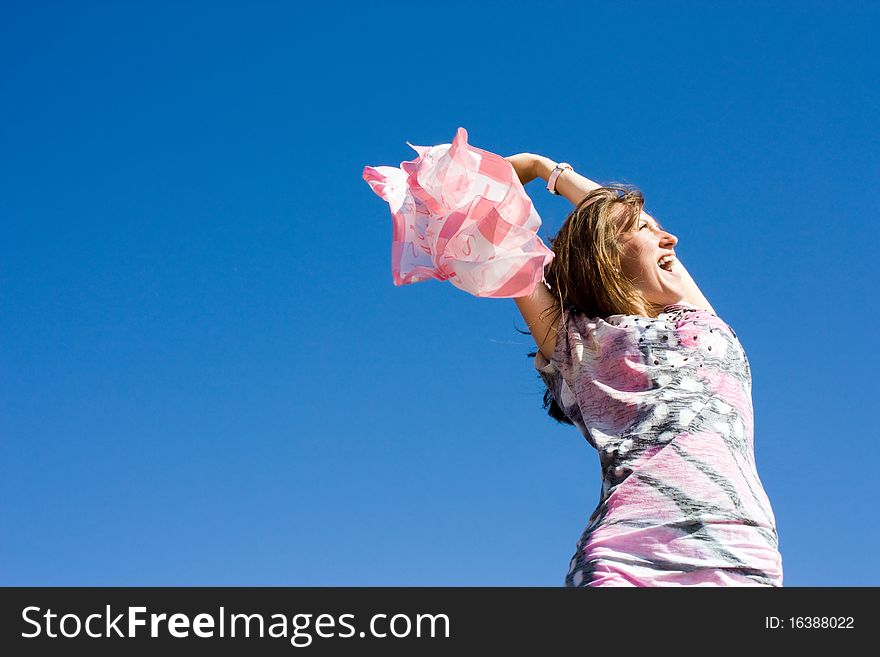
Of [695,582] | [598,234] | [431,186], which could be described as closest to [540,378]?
[598,234]

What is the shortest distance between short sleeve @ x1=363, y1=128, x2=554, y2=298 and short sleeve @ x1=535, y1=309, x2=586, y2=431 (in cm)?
29

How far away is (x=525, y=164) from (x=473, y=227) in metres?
1.13

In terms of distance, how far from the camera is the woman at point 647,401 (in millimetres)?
3201

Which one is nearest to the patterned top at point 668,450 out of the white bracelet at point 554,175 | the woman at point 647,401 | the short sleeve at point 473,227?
the woman at point 647,401

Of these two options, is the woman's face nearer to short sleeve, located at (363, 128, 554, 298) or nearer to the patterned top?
the patterned top

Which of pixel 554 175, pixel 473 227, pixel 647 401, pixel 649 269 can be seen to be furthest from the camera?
pixel 554 175

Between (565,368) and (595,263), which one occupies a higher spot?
(595,263)

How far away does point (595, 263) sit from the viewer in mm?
4012

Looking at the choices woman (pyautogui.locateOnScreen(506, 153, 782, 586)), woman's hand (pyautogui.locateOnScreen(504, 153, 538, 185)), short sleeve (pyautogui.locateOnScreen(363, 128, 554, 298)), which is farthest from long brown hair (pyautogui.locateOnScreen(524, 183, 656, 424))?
woman's hand (pyautogui.locateOnScreen(504, 153, 538, 185))

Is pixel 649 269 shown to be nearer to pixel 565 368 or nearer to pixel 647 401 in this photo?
pixel 565 368

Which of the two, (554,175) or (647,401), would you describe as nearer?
(647,401)

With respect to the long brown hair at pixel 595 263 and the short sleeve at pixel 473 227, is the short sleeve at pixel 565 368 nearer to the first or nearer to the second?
the long brown hair at pixel 595 263

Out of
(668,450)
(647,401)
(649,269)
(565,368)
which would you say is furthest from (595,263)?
(668,450)
